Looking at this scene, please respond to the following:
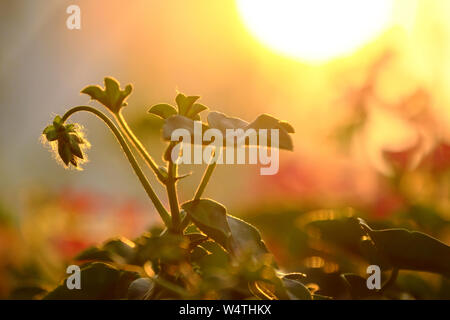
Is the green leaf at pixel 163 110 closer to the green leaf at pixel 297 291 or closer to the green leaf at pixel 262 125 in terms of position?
the green leaf at pixel 262 125

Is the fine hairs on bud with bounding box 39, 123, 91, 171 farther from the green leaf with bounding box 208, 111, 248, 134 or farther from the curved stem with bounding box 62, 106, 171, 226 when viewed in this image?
the green leaf with bounding box 208, 111, 248, 134

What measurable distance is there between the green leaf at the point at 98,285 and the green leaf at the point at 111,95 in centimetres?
15

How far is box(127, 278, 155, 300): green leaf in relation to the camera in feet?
1.43

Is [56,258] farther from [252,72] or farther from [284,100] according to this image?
[252,72]

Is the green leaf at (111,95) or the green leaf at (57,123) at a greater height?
the green leaf at (111,95)

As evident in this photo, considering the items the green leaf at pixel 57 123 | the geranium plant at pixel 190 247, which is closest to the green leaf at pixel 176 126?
the geranium plant at pixel 190 247

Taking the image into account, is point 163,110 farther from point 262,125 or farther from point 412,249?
point 412,249

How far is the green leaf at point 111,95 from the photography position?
47 centimetres

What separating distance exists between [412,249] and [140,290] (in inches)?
9.3

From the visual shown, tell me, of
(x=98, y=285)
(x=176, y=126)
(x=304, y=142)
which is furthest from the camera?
(x=304, y=142)

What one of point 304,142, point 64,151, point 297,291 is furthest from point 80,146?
point 304,142

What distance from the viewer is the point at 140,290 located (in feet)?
1.46

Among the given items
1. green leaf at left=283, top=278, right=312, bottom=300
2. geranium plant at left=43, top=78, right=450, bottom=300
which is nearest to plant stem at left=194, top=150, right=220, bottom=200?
geranium plant at left=43, top=78, right=450, bottom=300

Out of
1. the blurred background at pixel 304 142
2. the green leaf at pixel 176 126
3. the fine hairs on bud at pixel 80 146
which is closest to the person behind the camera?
the green leaf at pixel 176 126
